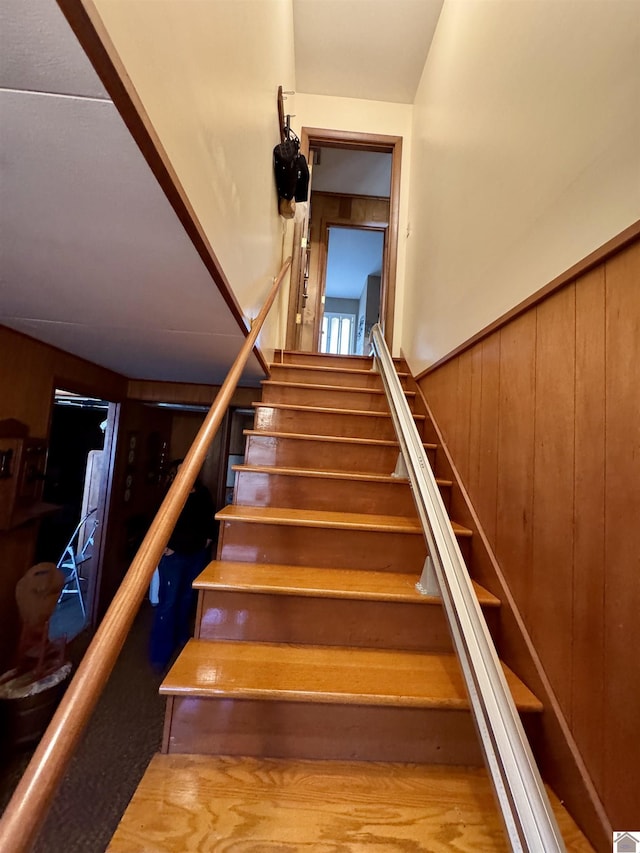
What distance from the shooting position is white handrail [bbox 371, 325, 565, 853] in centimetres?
68

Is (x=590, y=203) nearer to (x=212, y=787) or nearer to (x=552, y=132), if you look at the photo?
(x=552, y=132)

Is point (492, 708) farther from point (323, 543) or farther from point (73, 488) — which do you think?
point (73, 488)

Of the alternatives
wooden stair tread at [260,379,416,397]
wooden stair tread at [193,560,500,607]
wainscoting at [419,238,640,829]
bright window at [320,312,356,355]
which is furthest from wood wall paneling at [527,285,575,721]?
bright window at [320,312,356,355]

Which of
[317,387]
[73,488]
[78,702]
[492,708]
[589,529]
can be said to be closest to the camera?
[78,702]

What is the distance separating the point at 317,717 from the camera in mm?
1010

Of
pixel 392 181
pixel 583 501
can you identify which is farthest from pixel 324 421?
pixel 392 181

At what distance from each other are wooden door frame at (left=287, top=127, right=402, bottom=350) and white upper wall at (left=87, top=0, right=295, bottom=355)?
1315 mm

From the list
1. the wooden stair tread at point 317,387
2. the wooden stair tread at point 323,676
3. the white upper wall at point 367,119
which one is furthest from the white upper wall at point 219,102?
the white upper wall at point 367,119

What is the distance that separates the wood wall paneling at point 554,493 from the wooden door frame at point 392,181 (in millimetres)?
2534

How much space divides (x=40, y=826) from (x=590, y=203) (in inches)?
63.7

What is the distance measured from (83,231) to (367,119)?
12.9ft

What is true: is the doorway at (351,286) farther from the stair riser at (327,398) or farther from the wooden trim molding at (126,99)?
the wooden trim molding at (126,99)

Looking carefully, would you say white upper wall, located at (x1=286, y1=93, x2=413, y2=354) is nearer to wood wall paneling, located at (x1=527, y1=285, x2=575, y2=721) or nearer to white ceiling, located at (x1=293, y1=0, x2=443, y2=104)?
white ceiling, located at (x1=293, y1=0, x2=443, y2=104)

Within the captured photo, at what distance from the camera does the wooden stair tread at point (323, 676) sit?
3.29 ft
